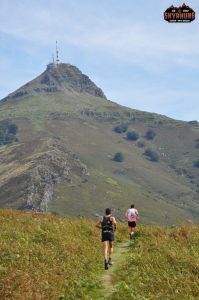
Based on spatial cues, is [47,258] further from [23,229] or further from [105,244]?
[23,229]

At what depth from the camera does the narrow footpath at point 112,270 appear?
1669 centimetres

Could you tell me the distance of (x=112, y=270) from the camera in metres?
20.2

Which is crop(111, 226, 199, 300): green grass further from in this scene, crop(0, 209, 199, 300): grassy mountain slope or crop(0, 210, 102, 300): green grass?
crop(0, 210, 102, 300): green grass

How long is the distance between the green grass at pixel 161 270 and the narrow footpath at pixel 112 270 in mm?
266

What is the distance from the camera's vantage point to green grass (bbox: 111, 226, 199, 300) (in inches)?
619

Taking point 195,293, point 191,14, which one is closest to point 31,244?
point 195,293

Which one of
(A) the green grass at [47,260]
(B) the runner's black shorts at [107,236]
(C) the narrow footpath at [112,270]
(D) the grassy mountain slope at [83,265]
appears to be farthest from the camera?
(B) the runner's black shorts at [107,236]

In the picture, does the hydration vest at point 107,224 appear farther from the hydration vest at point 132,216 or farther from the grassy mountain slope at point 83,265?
the hydration vest at point 132,216

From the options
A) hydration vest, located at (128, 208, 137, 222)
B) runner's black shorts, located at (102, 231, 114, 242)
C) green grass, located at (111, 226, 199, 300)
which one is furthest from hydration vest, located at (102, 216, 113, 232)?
hydration vest, located at (128, 208, 137, 222)

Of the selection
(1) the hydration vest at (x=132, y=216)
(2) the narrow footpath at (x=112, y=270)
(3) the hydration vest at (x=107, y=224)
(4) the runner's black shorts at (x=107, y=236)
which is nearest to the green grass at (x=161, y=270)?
(2) the narrow footpath at (x=112, y=270)

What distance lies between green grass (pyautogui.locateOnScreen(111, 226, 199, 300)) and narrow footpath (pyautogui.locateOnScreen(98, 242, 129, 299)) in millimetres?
266

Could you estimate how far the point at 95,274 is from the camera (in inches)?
753

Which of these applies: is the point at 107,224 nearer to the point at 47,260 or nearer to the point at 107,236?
the point at 107,236

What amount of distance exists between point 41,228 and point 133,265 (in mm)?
6613
